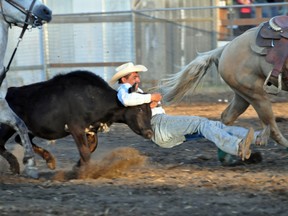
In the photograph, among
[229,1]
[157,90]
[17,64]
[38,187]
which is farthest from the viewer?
[229,1]

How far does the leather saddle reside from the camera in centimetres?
852

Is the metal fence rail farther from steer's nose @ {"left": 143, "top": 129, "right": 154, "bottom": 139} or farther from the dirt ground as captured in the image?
steer's nose @ {"left": 143, "top": 129, "right": 154, "bottom": 139}

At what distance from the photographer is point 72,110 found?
766cm

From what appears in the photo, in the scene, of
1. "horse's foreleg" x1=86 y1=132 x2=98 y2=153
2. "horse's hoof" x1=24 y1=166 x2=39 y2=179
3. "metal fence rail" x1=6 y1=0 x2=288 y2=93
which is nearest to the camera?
"horse's hoof" x1=24 y1=166 x2=39 y2=179

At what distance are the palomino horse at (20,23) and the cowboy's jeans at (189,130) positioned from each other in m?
1.28

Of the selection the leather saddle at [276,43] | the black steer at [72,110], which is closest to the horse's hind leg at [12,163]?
the black steer at [72,110]

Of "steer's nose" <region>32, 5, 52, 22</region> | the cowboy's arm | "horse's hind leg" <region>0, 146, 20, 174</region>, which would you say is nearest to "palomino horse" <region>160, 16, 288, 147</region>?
the cowboy's arm

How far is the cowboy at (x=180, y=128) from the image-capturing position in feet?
25.0

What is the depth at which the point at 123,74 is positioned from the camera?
8117 millimetres

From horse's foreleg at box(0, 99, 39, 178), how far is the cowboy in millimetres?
998

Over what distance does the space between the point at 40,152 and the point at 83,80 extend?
2.99ft

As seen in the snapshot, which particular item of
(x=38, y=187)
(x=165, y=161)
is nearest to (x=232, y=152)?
(x=165, y=161)

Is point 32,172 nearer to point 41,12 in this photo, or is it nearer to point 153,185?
point 153,185

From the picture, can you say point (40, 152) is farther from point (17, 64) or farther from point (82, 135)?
point (17, 64)
